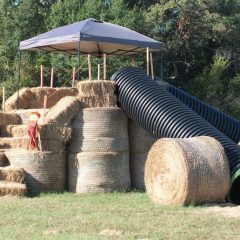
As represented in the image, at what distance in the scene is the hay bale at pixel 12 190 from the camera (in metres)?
11.4

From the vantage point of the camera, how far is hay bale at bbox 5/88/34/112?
15.7 metres

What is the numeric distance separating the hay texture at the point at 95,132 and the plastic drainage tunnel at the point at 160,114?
526 mm

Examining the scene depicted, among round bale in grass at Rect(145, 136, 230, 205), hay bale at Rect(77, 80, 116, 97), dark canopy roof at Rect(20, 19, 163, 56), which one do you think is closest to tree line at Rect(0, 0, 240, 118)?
dark canopy roof at Rect(20, 19, 163, 56)

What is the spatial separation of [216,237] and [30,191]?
563 cm

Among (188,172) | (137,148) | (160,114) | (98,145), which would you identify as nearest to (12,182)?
(98,145)

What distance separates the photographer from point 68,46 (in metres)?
18.9

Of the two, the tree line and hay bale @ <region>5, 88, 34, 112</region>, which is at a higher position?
the tree line

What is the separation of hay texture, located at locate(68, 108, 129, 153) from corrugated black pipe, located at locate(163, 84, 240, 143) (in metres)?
2.47

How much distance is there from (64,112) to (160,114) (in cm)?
199

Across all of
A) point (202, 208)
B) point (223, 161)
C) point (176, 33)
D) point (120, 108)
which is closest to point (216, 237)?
point (202, 208)

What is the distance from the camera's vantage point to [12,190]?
1149cm

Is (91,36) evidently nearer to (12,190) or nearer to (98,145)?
(98,145)

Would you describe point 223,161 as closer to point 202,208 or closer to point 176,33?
point 202,208

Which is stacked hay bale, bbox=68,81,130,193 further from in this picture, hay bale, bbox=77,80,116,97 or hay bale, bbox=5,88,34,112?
hay bale, bbox=5,88,34,112
